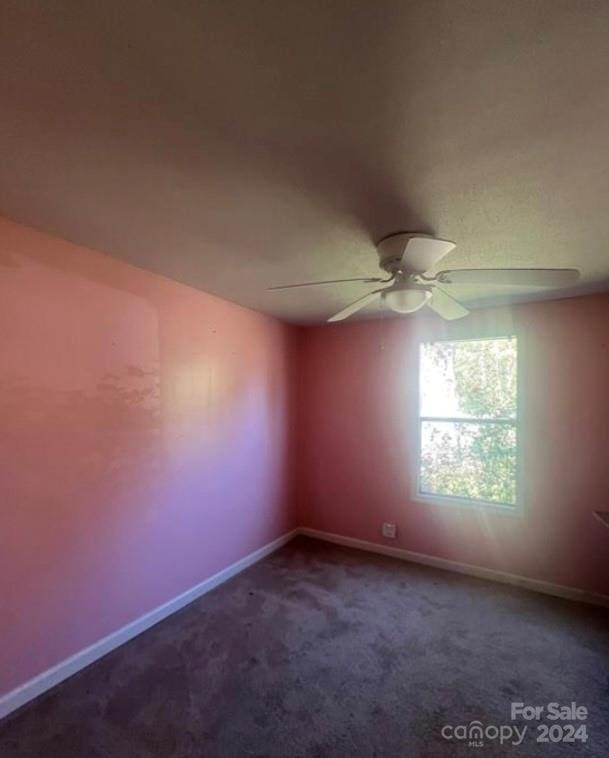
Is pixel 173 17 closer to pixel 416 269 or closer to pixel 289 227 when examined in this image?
pixel 289 227

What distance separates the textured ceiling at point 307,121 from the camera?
0.88m

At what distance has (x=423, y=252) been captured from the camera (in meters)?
1.66

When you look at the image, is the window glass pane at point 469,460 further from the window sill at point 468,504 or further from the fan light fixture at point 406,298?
the fan light fixture at point 406,298

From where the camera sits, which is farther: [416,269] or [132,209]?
[416,269]

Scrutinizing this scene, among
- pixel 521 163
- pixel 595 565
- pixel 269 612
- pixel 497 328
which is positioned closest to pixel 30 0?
pixel 521 163

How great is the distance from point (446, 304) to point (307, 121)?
142 cm

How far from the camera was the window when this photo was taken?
3.18 metres

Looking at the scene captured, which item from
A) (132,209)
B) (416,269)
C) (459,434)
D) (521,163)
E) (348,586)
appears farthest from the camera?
(459,434)

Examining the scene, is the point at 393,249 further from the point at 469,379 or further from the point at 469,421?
the point at 469,421

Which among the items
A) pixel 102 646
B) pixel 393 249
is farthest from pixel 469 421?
pixel 102 646

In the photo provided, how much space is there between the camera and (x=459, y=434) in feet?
11.1

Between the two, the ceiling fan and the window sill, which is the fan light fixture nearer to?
the ceiling fan

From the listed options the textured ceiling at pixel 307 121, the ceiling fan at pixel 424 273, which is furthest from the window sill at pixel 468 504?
the textured ceiling at pixel 307 121

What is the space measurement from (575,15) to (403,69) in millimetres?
375
